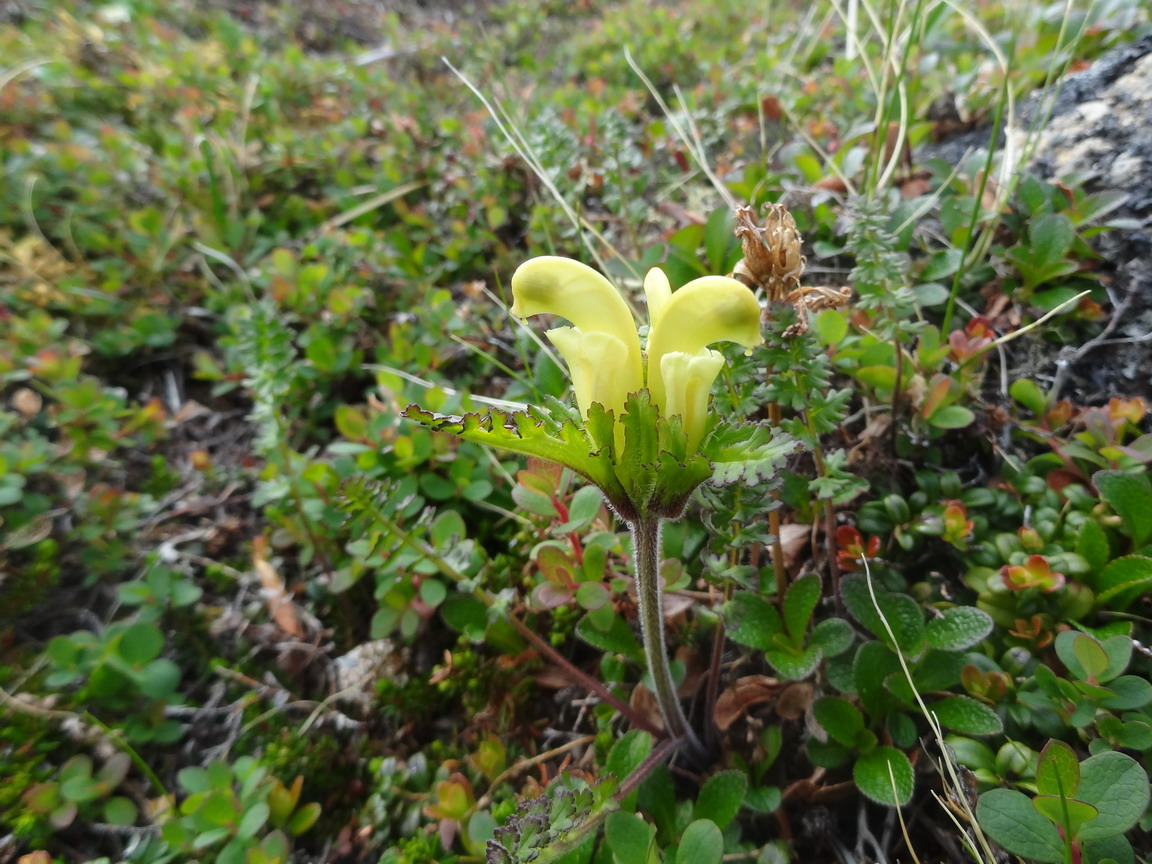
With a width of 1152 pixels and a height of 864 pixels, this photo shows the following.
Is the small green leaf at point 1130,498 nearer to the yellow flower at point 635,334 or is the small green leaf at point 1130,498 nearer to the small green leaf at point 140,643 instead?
the yellow flower at point 635,334

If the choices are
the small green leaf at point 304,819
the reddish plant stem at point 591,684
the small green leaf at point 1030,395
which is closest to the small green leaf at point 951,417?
the small green leaf at point 1030,395

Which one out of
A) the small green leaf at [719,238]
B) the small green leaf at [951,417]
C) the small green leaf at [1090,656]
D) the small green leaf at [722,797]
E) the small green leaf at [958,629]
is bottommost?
the small green leaf at [722,797]

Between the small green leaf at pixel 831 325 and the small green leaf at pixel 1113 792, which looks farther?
the small green leaf at pixel 831 325

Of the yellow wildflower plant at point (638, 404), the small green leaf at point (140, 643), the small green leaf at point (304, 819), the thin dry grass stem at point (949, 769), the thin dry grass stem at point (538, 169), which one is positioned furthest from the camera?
the small green leaf at point (140, 643)

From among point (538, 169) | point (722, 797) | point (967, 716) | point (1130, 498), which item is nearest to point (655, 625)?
point (722, 797)

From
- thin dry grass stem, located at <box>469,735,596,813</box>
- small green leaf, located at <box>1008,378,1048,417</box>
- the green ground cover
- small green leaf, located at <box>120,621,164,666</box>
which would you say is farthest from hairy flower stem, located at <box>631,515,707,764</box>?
small green leaf, located at <box>120,621,164,666</box>

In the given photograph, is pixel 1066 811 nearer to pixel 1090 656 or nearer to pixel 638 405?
pixel 1090 656
